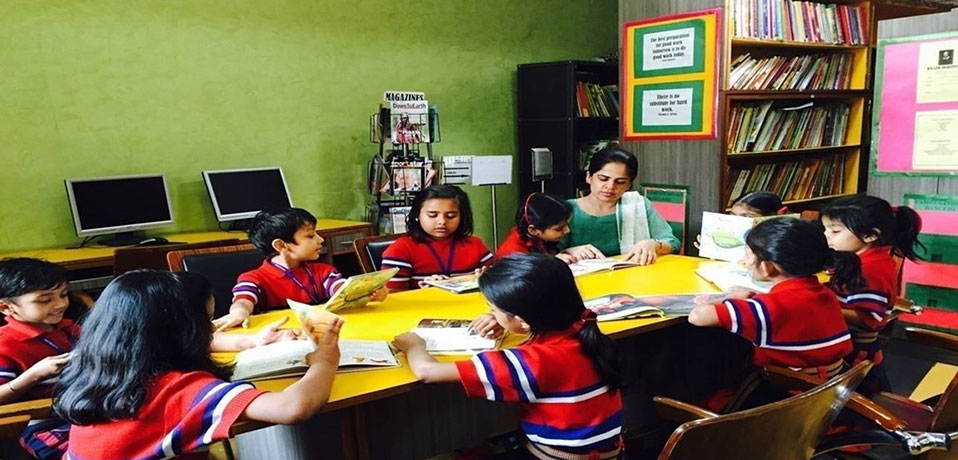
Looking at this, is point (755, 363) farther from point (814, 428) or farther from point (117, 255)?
point (117, 255)

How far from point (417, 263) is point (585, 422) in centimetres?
136

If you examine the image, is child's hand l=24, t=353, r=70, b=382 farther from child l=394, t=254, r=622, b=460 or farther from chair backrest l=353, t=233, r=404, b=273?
chair backrest l=353, t=233, r=404, b=273

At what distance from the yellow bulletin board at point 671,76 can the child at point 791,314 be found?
1989mm

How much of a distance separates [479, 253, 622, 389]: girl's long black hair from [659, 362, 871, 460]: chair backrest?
1.18ft

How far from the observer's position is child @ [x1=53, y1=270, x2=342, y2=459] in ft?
3.92

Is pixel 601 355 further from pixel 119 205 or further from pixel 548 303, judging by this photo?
pixel 119 205

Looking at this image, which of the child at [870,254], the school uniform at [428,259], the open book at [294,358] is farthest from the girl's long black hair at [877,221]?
the open book at [294,358]

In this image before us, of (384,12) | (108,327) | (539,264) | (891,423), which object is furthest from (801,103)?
(108,327)

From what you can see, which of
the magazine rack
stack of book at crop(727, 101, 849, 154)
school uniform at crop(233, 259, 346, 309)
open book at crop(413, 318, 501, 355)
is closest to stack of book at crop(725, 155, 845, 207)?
stack of book at crop(727, 101, 849, 154)

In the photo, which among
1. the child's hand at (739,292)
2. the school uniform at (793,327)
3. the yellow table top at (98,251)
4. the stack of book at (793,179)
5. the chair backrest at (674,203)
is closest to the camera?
the school uniform at (793,327)

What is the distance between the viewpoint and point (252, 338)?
172 centimetres

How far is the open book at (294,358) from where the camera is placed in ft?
4.87

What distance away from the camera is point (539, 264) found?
1.52m

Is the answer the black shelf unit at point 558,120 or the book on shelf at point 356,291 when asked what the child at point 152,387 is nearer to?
the book on shelf at point 356,291
